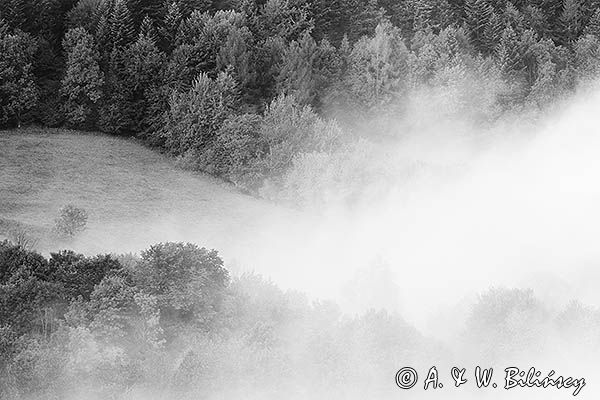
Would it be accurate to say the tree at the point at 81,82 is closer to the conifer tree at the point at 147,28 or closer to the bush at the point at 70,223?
the conifer tree at the point at 147,28

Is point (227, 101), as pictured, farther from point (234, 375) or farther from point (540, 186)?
point (234, 375)

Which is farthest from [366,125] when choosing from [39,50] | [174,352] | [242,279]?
[174,352]

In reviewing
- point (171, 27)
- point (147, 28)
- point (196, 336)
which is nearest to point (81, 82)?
point (147, 28)

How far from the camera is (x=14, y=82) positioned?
65938mm

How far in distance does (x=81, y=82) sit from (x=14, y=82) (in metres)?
4.52

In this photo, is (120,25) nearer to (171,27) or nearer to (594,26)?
(171,27)

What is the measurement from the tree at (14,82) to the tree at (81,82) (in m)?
2.36

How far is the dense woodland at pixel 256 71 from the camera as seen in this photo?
67438mm

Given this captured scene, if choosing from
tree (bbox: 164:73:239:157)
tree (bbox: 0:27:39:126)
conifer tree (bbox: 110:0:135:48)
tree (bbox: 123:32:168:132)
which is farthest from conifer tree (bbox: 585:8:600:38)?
tree (bbox: 0:27:39:126)

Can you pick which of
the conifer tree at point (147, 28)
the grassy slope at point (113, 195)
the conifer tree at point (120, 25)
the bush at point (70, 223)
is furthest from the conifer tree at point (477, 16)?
the bush at point (70, 223)

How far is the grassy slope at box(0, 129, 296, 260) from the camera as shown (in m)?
54.1

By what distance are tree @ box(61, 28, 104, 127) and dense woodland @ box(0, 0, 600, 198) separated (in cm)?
10

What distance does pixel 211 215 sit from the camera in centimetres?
6031

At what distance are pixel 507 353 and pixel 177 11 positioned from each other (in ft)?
135
